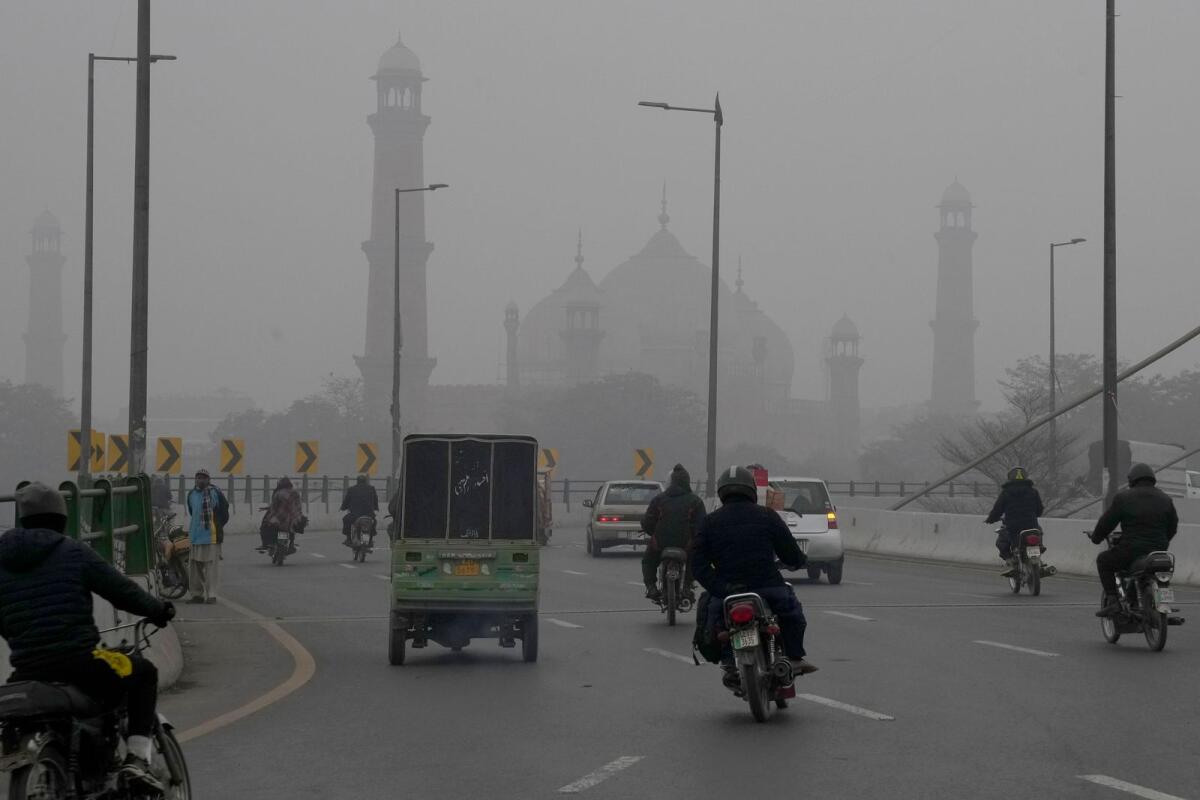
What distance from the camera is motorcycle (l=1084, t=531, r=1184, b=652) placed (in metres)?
16.6

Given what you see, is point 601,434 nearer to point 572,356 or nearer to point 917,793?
point 572,356

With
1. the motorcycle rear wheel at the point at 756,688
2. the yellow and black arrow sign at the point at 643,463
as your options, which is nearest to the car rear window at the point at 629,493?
the yellow and black arrow sign at the point at 643,463

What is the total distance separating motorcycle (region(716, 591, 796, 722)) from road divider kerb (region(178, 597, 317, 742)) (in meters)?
3.19

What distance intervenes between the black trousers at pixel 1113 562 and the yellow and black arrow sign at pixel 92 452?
23.3 meters

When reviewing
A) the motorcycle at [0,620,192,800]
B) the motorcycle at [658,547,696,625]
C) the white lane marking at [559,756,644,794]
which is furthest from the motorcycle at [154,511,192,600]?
the motorcycle at [0,620,192,800]

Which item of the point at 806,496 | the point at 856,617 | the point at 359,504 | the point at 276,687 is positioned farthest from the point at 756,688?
the point at 359,504

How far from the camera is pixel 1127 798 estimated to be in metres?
8.99

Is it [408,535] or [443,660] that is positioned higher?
[408,535]

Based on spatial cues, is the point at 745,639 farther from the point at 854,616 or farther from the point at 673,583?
the point at 854,616

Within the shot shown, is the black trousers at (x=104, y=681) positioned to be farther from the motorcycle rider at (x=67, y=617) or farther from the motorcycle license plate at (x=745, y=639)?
the motorcycle license plate at (x=745, y=639)

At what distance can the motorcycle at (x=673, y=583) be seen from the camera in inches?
793

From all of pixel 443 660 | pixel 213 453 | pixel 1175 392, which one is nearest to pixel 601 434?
pixel 1175 392

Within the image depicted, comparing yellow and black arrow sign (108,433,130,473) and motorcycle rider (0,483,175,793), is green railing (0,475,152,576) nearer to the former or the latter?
motorcycle rider (0,483,175,793)

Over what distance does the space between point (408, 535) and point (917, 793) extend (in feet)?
26.9
